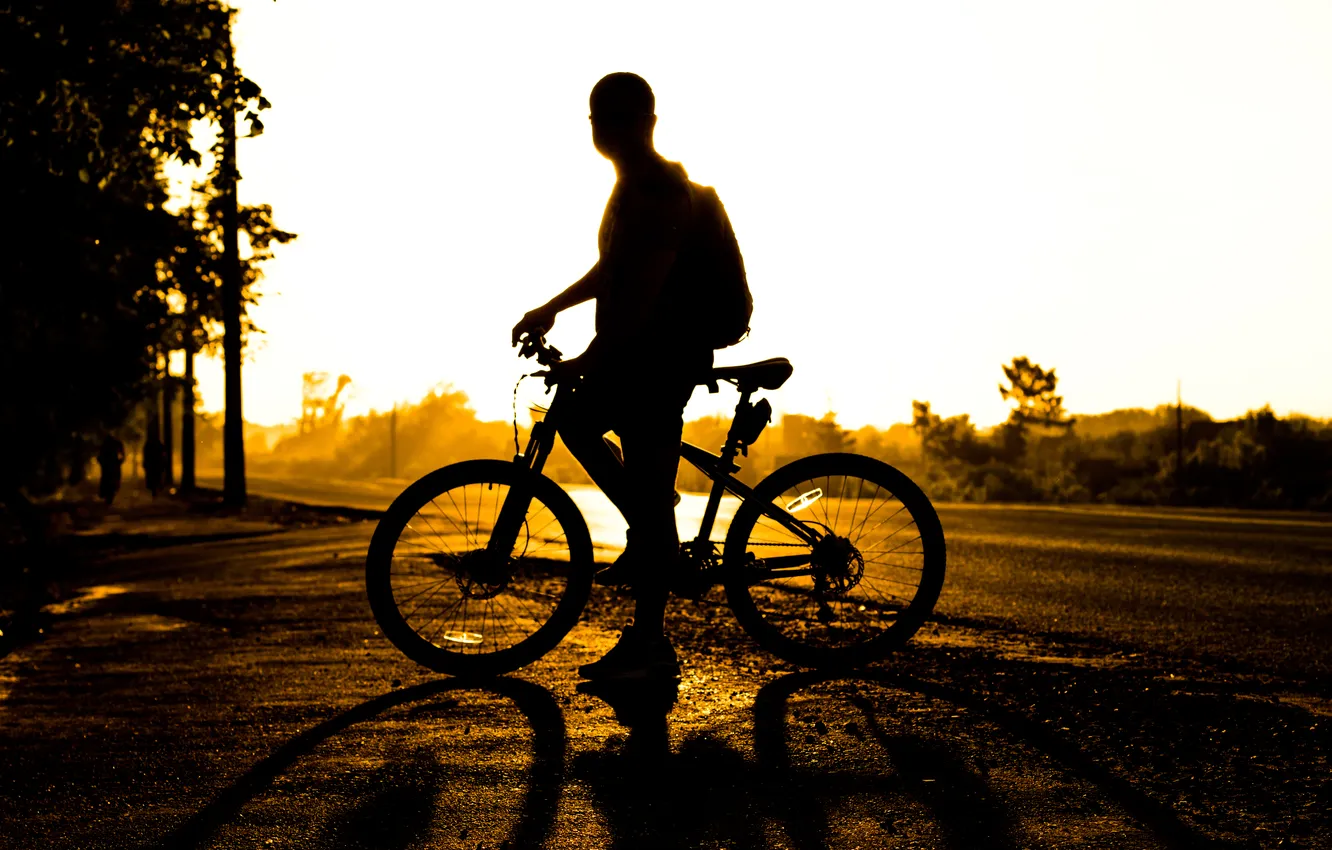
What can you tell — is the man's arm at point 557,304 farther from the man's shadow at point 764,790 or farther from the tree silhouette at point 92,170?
the tree silhouette at point 92,170

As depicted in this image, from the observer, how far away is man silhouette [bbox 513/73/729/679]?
4.30 m

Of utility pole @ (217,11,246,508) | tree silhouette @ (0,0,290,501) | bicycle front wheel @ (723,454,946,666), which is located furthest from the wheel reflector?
utility pole @ (217,11,246,508)

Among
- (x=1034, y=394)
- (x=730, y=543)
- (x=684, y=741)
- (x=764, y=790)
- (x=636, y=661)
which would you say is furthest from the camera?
(x=1034, y=394)

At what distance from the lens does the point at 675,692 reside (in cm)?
423

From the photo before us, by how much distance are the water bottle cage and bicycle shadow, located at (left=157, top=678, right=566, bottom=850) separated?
124 centimetres

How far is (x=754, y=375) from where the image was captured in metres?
4.50

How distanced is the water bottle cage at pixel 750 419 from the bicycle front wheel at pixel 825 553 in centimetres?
21

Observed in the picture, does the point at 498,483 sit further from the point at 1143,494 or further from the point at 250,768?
the point at 1143,494

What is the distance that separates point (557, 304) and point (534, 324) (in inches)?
5.5

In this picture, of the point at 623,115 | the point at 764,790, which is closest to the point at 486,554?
the point at 623,115

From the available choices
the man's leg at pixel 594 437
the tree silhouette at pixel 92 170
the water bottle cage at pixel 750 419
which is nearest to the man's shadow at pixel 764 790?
the man's leg at pixel 594 437

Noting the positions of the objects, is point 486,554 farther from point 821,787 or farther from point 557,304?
point 821,787

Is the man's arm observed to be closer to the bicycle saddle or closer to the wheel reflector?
the bicycle saddle

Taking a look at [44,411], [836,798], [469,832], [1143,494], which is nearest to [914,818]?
[836,798]
